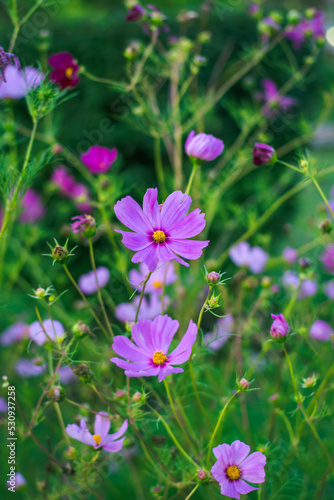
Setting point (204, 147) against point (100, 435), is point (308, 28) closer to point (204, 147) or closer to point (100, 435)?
point (204, 147)

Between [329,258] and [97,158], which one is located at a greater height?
[97,158]

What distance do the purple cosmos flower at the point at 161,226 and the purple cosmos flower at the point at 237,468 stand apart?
0.64 feet

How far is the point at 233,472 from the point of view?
497 millimetres

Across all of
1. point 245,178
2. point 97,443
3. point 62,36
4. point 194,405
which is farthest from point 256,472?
point 62,36

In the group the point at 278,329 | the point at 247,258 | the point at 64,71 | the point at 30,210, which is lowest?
the point at 30,210

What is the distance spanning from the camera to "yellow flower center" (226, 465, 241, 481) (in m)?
0.49

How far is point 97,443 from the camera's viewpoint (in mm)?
570

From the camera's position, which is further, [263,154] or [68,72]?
[68,72]

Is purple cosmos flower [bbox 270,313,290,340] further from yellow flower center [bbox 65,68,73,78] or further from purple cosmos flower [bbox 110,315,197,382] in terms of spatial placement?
yellow flower center [bbox 65,68,73,78]

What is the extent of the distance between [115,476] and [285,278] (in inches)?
25.8

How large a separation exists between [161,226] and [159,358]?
0.47 ft

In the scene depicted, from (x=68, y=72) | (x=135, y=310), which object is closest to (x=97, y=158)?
(x=68, y=72)

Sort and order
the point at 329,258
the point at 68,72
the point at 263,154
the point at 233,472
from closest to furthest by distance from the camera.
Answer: the point at 233,472, the point at 263,154, the point at 68,72, the point at 329,258

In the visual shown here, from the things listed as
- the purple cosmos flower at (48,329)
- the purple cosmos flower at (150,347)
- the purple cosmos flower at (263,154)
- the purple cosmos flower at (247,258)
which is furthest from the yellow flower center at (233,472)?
the purple cosmos flower at (247,258)
